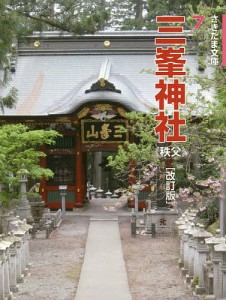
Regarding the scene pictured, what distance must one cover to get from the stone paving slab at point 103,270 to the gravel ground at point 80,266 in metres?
0.17

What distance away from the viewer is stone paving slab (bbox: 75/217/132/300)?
405 inches

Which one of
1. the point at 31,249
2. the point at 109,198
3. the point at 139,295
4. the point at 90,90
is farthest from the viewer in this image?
the point at 109,198

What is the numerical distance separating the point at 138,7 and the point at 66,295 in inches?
1387

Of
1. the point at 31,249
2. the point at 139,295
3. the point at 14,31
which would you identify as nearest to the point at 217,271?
the point at 139,295

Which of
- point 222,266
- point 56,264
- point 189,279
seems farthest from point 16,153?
point 222,266

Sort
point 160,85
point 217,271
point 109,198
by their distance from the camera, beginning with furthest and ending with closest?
point 109,198, point 160,85, point 217,271

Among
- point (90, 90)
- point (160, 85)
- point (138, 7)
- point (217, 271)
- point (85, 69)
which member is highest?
point (138, 7)

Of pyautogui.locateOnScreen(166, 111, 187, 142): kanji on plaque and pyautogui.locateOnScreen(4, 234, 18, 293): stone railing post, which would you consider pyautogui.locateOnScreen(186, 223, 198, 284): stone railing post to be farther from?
pyautogui.locateOnScreen(4, 234, 18, 293): stone railing post

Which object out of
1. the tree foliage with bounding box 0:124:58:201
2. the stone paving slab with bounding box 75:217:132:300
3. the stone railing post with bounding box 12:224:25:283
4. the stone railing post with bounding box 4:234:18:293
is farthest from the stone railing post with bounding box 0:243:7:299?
the tree foliage with bounding box 0:124:58:201

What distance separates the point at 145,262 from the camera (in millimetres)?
13234

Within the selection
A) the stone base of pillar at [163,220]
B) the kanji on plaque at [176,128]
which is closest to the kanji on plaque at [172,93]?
the kanji on plaque at [176,128]

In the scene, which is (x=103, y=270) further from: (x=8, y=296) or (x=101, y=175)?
(x=101, y=175)

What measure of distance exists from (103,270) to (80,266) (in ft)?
2.76

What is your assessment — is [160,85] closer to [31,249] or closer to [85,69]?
[31,249]
